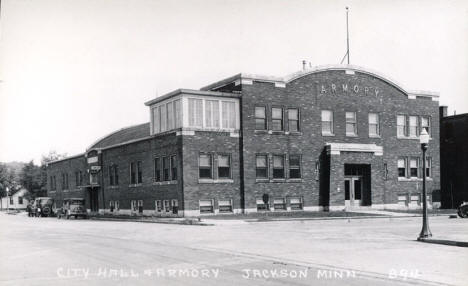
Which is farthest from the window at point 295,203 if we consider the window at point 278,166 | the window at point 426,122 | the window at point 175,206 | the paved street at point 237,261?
the paved street at point 237,261

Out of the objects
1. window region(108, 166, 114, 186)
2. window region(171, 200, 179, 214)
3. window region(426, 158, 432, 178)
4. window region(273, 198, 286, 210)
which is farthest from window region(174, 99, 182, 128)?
window region(426, 158, 432, 178)

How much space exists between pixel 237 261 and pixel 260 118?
26.1 m

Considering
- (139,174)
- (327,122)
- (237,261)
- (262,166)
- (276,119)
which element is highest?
(276,119)

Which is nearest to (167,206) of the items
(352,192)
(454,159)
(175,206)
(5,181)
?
(175,206)

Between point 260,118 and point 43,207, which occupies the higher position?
point 260,118

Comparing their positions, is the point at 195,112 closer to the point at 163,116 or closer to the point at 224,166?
the point at 163,116

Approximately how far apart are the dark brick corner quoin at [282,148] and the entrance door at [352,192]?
0.25 ft

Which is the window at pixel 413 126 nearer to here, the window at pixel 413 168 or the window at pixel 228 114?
the window at pixel 413 168

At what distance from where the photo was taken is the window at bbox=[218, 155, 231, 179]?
126 feet

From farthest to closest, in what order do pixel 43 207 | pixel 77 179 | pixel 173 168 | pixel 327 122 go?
pixel 77 179 → pixel 43 207 → pixel 327 122 → pixel 173 168

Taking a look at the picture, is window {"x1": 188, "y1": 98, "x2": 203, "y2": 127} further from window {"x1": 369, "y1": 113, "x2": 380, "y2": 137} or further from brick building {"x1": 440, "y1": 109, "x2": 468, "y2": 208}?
brick building {"x1": 440, "y1": 109, "x2": 468, "y2": 208}

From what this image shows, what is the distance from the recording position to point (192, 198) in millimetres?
36969

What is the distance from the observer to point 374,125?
44281 mm

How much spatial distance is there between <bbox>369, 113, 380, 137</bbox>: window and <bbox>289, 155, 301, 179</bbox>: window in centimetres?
710
